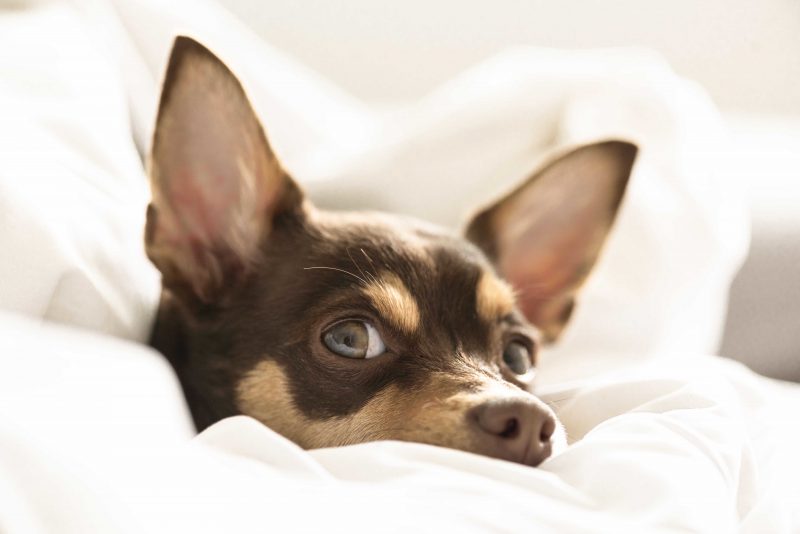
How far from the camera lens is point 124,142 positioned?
1.59m

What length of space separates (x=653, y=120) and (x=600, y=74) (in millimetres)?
204

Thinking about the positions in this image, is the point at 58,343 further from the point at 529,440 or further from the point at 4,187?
the point at 529,440

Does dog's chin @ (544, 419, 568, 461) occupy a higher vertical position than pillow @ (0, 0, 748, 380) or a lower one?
lower

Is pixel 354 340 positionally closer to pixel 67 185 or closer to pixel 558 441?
pixel 558 441

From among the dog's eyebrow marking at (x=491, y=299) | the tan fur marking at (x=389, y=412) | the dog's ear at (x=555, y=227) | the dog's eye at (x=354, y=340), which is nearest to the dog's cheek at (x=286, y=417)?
the tan fur marking at (x=389, y=412)

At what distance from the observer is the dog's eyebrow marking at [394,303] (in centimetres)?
147

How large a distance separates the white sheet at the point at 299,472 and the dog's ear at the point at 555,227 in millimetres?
706

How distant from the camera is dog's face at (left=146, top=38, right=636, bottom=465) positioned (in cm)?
136

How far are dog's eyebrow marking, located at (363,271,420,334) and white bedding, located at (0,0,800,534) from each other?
12.7 inches

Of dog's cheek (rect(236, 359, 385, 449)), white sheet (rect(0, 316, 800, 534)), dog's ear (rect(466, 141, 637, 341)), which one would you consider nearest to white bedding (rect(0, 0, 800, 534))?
white sheet (rect(0, 316, 800, 534))

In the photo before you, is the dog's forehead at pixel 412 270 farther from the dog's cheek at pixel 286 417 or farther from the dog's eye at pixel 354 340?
the dog's cheek at pixel 286 417

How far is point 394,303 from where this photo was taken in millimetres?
1481

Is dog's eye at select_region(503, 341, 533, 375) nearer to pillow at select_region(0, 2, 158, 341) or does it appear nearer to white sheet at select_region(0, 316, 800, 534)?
white sheet at select_region(0, 316, 800, 534)

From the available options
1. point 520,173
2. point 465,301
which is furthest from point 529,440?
point 520,173
